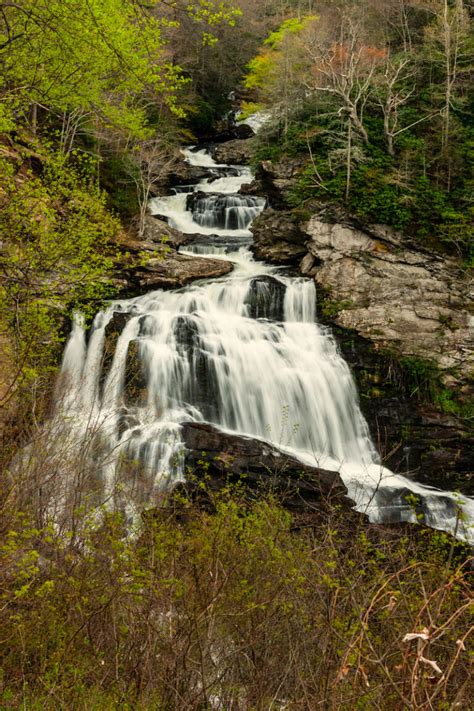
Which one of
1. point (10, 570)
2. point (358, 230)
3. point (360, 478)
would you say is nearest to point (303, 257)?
point (358, 230)

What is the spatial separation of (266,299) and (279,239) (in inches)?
177

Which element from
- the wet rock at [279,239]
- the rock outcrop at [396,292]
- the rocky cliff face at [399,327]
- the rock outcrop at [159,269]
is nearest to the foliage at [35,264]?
the rock outcrop at [159,269]

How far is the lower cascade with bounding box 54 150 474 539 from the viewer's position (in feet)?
39.0

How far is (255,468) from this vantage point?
11.2m

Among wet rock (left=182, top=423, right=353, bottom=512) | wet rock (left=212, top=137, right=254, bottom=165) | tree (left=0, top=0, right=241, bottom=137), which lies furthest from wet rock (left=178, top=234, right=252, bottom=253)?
Result: wet rock (left=182, top=423, right=353, bottom=512)

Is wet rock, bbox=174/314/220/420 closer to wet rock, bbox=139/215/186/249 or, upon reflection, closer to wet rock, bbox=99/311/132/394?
wet rock, bbox=99/311/132/394

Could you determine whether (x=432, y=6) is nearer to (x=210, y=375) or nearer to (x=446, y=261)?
(x=446, y=261)

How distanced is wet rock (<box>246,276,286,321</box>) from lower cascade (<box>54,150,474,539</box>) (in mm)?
43

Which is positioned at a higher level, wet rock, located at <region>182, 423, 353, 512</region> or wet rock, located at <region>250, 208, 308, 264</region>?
wet rock, located at <region>250, 208, 308, 264</region>

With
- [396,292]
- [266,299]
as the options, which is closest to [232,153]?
[266,299]

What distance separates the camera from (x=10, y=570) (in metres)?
4.36

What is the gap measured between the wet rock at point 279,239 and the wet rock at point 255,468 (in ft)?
35.5

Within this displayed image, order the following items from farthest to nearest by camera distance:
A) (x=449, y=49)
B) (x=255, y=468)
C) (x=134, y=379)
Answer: (x=449, y=49) → (x=134, y=379) → (x=255, y=468)

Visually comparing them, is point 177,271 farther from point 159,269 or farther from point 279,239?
point 279,239
